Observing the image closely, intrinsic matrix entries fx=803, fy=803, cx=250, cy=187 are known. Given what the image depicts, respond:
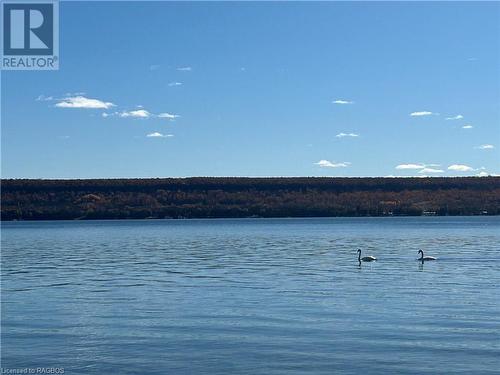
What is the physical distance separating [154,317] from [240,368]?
631 centimetres

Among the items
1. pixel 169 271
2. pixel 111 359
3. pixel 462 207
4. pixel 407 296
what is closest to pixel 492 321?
pixel 407 296

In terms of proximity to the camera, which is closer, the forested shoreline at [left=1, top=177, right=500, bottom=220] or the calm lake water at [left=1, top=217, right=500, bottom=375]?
the calm lake water at [left=1, top=217, right=500, bottom=375]

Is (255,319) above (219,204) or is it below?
below

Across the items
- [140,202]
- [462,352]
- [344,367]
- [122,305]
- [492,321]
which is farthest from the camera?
[140,202]

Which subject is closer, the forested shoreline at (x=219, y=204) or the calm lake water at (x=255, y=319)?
the calm lake water at (x=255, y=319)

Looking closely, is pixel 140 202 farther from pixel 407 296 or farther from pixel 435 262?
pixel 407 296

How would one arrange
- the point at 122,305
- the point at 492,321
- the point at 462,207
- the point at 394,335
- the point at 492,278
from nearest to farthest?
1. the point at 394,335
2. the point at 492,321
3. the point at 122,305
4. the point at 492,278
5. the point at 462,207

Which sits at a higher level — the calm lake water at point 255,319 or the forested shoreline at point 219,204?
the forested shoreline at point 219,204

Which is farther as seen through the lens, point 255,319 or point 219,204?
point 219,204

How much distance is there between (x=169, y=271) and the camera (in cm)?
3509

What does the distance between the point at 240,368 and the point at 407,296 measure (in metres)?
10.7

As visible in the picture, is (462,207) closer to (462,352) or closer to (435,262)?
(435,262)

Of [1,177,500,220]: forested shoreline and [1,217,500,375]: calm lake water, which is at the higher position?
[1,177,500,220]: forested shoreline

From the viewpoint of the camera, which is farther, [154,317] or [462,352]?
[154,317]
